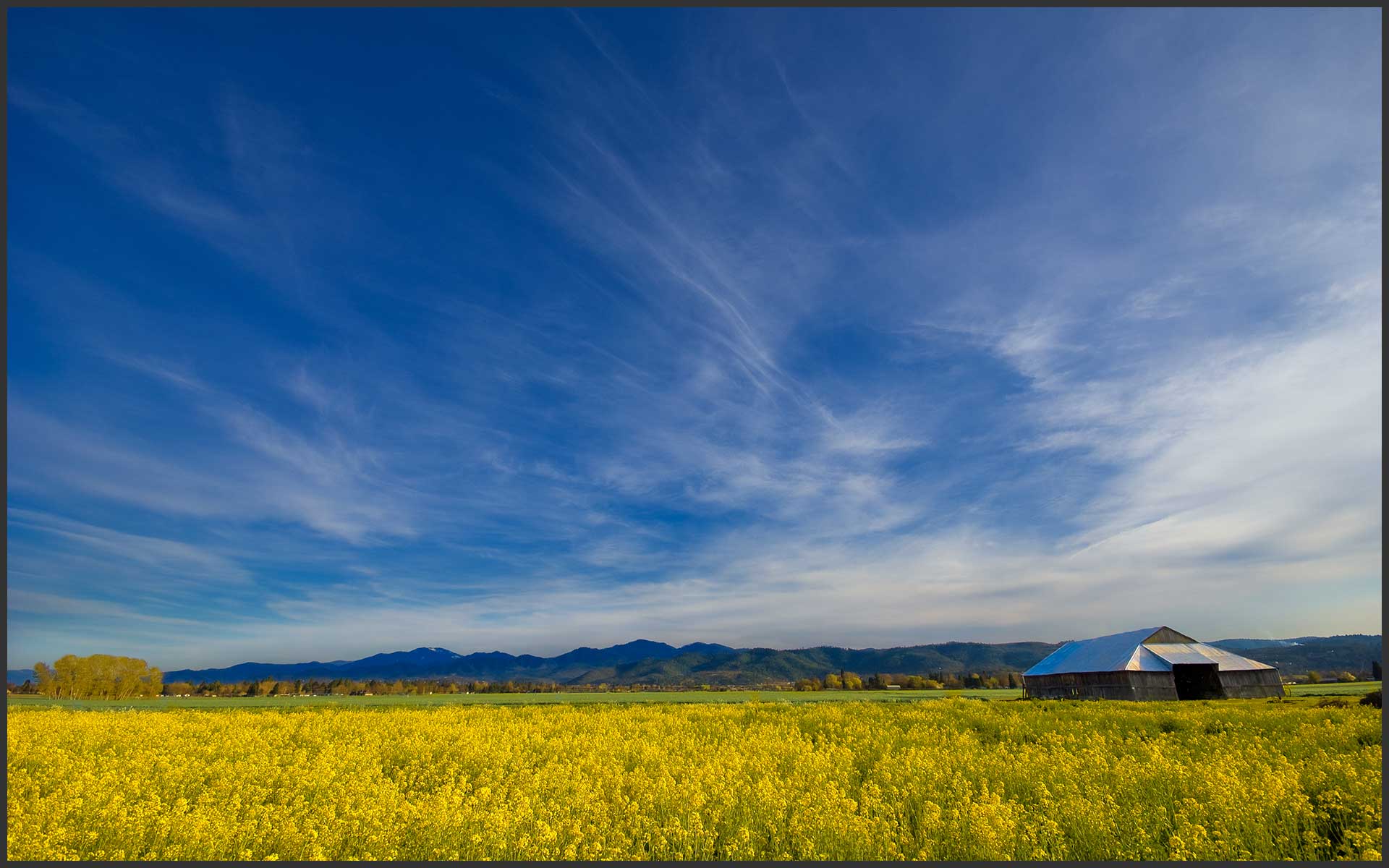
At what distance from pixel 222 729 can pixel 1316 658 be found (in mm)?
286395

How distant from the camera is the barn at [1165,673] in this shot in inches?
1864

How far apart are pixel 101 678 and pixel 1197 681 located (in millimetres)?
146074

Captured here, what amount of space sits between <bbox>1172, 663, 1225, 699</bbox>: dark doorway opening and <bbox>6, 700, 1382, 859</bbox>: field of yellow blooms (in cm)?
3551

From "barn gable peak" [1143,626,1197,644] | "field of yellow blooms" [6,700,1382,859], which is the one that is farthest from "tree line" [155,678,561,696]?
"barn gable peak" [1143,626,1197,644]

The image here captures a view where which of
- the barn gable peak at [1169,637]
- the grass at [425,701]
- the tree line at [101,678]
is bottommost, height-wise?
the tree line at [101,678]

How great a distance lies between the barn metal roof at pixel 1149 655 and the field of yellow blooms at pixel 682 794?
33.6 m

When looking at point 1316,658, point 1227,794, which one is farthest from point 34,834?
point 1316,658

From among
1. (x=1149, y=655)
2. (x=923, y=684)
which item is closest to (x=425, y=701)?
(x=1149, y=655)

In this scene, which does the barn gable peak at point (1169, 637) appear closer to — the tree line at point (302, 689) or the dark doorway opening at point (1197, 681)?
the dark doorway opening at point (1197, 681)

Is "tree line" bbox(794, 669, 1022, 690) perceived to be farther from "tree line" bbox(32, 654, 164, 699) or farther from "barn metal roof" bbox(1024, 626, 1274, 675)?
"tree line" bbox(32, 654, 164, 699)

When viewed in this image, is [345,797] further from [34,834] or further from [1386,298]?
[1386,298]

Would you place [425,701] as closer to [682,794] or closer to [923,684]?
[682,794]

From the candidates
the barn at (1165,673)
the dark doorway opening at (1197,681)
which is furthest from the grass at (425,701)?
the dark doorway opening at (1197,681)

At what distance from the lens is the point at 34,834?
9078 mm
